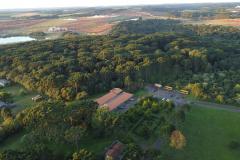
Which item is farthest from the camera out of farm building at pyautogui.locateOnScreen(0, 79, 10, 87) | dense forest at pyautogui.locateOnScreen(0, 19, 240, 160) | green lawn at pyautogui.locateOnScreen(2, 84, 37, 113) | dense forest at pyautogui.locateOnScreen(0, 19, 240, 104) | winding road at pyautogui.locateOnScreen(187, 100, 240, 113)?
farm building at pyautogui.locateOnScreen(0, 79, 10, 87)

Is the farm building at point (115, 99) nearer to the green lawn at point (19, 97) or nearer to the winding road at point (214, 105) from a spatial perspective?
the winding road at point (214, 105)

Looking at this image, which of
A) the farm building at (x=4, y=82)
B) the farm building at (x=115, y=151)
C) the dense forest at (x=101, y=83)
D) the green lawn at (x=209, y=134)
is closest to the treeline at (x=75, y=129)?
the dense forest at (x=101, y=83)

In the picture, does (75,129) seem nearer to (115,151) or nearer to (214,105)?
(115,151)

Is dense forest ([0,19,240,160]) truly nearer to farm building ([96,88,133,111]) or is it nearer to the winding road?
the winding road

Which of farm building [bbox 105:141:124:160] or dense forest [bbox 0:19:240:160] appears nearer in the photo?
farm building [bbox 105:141:124:160]

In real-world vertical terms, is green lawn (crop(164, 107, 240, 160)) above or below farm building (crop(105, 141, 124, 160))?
below

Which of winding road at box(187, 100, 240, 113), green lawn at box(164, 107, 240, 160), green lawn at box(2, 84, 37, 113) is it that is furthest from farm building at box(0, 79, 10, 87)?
green lawn at box(164, 107, 240, 160)

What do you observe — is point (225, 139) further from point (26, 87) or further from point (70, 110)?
point (26, 87)

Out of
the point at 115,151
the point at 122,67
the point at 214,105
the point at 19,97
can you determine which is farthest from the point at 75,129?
the point at 122,67
